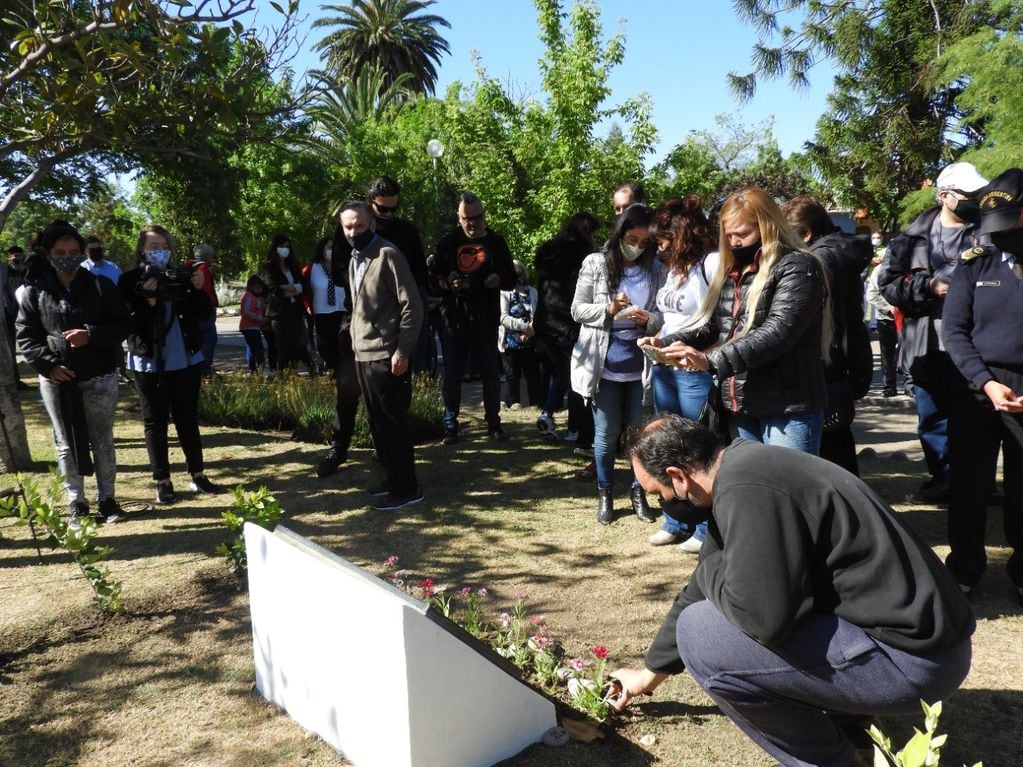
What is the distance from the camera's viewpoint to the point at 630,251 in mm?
4871

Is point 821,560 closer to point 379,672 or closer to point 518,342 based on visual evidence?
point 379,672

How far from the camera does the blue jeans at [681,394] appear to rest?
4.52 m

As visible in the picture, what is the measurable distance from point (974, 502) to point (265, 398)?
659 centimetres

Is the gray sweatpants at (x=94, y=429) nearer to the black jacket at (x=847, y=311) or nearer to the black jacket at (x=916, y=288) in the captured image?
the black jacket at (x=847, y=311)

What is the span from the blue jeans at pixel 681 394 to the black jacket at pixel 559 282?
4.74 ft

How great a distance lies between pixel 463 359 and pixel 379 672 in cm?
480

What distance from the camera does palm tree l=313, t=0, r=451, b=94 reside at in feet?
119

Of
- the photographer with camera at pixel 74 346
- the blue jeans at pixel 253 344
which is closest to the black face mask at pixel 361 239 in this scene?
the photographer with camera at pixel 74 346

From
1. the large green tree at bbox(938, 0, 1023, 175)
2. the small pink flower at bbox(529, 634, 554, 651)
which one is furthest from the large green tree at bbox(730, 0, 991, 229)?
the small pink flower at bbox(529, 634, 554, 651)

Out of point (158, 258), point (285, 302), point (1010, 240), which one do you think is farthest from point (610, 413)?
point (285, 302)

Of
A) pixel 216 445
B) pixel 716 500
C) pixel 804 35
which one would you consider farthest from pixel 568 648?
pixel 804 35

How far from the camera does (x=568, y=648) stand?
3.51 metres

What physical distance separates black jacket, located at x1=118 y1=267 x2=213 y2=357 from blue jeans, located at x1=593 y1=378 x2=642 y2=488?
2.86 m

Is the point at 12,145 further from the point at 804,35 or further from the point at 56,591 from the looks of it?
the point at 804,35
